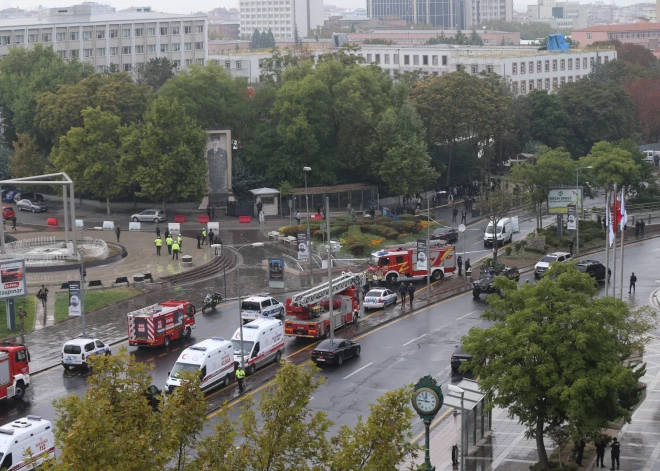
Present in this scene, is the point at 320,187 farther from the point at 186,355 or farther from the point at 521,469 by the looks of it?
the point at 521,469

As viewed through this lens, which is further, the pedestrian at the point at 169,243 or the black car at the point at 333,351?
the pedestrian at the point at 169,243

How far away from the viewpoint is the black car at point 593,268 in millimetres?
70250

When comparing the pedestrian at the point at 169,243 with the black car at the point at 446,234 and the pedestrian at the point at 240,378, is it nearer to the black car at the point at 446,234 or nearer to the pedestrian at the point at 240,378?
the black car at the point at 446,234

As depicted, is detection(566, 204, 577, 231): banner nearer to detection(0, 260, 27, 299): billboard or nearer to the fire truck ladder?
the fire truck ladder

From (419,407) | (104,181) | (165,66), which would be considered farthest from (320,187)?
(419,407)

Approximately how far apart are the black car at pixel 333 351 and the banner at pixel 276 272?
15343 millimetres

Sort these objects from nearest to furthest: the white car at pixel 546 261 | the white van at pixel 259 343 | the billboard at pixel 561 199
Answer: the white van at pixel 259 343
the white car at pixel 546 261
the billboard at pixel 561 199

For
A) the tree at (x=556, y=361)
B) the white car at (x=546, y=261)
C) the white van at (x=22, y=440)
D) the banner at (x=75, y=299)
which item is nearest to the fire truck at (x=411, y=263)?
the white car at (x=546, y=261)

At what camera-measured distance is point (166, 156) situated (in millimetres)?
94938

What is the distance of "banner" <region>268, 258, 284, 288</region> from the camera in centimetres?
6938

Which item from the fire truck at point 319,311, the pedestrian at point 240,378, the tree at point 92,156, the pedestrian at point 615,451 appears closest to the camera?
the pedestrian at point 615,451

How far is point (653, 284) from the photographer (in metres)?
70.8

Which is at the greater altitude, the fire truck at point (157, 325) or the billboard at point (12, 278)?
the billboard at point (12, 278)

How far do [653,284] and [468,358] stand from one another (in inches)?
930
